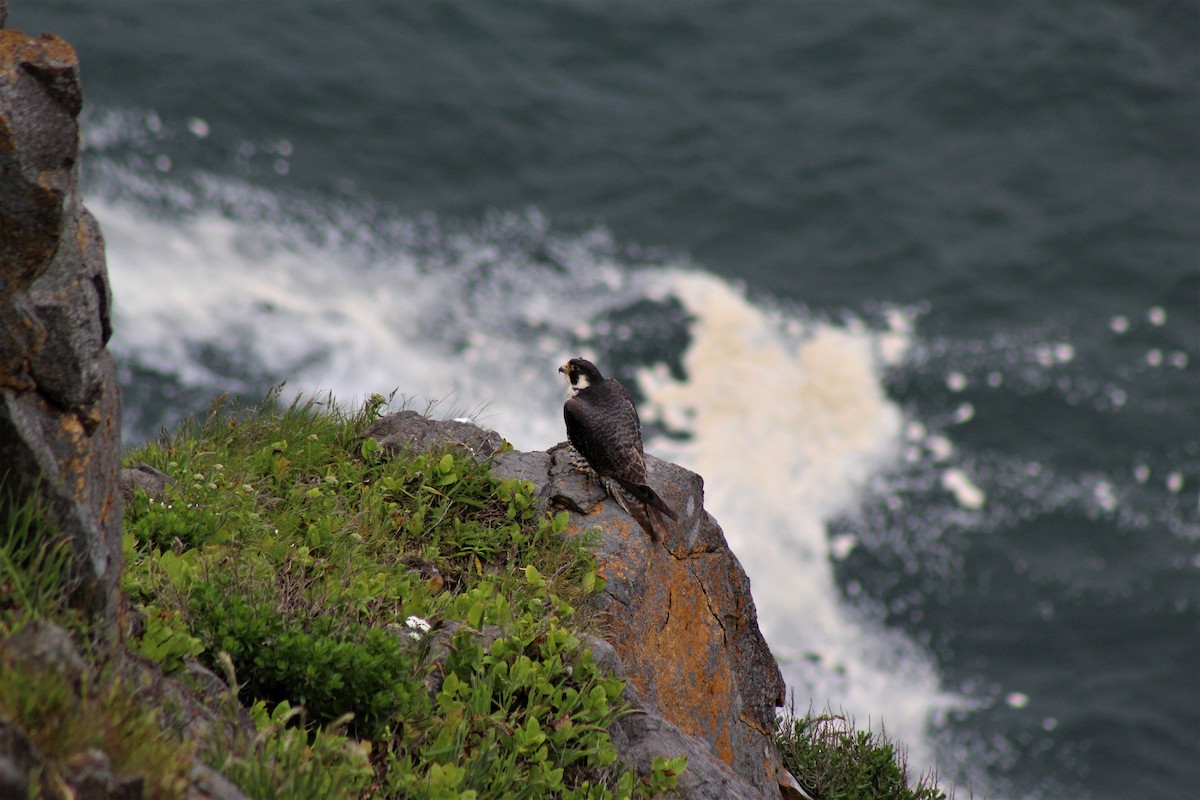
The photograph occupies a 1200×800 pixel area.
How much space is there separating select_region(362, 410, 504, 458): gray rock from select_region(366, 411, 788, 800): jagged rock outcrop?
1 cm

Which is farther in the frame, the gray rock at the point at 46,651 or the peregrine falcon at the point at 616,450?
the peregrine falcon at the point at 616,450

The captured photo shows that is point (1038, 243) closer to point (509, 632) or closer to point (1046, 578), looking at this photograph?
point (1046, 578)

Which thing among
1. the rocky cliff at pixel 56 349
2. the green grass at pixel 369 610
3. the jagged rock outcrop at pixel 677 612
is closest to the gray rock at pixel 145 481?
the green grass at pixel 369 610

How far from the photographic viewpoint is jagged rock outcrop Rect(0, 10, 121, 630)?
482cm

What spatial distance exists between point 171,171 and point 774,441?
1533 cm

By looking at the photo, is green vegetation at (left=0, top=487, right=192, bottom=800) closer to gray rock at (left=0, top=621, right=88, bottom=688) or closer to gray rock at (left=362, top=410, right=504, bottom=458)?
gray rock at (left=0, top=621, right=88, bottom=688)

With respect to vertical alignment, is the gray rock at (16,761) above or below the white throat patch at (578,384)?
below

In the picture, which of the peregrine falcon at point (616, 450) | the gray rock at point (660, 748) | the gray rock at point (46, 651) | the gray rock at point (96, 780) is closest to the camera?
the gray rock at point (96, 780)

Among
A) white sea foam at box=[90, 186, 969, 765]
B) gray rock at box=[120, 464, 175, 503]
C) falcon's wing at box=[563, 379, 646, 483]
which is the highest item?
falcon's wing at box=[563, 379, 646, 483]

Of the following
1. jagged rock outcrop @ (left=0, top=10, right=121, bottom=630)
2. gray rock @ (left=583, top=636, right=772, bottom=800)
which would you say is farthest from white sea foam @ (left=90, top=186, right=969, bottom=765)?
jagged rock outcrop @ (left=0, top=10, right=121, bottom=630)

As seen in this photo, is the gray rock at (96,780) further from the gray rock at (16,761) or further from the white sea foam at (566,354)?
the white sea foam at (566,354)

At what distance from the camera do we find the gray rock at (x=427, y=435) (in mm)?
8703

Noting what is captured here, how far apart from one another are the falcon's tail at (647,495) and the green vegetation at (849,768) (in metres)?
1.97

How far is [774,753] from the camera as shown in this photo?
29.0ft
